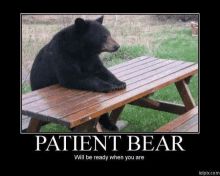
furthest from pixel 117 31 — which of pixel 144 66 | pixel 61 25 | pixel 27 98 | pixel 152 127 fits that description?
pixel 27 98

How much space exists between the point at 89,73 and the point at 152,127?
3.99 ft

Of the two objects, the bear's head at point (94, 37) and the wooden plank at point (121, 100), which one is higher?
the bear's head at point (94, 37)

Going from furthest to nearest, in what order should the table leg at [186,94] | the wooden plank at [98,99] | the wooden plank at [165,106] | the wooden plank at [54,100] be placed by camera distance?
the wooden plank at [165,106]
the table leg at [186,94]
the wooden plank at [54,100]
the wooden plank at [98,99]

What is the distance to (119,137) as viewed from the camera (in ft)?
8.18

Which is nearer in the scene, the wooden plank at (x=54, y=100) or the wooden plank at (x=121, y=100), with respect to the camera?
the wooden plank at (x=121, y=100)

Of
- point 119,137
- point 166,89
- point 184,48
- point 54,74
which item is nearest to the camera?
point 119,137

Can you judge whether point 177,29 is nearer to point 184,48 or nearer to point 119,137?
point 184,48

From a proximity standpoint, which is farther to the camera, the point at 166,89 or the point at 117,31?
the point at 117,31

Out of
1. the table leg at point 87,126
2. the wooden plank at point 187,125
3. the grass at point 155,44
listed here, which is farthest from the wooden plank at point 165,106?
the table leg at point 87,126

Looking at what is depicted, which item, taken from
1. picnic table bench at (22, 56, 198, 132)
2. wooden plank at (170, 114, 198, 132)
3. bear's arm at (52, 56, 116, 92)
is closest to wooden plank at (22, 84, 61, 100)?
picnic table bench at (22, 56, 198, 132)

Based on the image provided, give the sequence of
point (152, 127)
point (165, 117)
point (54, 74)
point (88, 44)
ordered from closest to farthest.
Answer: point (88, 44) → point (54, 74) → point (152, 127) → point (165, 117)

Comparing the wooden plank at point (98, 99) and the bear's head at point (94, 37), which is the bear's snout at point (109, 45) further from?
the wooden plank at point (98, 99)

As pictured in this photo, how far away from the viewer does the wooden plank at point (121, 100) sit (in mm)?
2215

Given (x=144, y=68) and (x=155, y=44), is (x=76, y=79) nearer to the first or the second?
(x=144, y=68)
